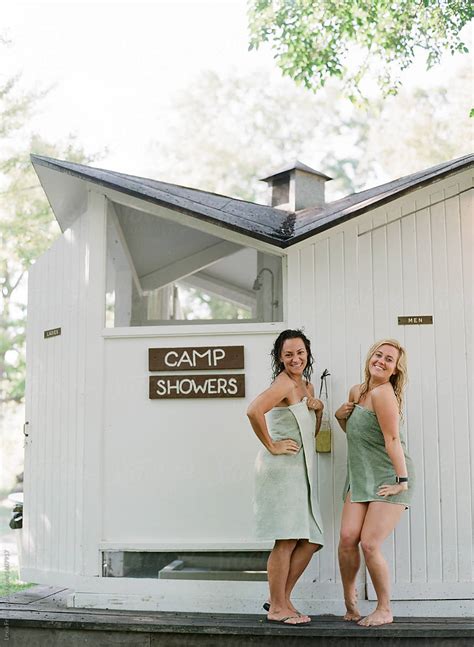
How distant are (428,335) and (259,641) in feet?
7.09

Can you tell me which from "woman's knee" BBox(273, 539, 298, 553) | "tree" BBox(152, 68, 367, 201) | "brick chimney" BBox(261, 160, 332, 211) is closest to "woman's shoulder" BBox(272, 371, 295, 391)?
"woman's knee" BBox(273, 539, 298, 553)

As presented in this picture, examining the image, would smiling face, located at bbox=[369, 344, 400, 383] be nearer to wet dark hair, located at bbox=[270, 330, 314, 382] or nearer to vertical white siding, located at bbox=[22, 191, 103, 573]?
wet dark hair, located at bbox=[270, 330, 314, 382]

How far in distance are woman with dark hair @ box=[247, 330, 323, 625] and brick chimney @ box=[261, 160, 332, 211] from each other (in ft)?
8.61

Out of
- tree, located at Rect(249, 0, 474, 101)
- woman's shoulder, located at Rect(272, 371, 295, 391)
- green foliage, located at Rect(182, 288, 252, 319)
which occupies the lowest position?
woman's shoulder, located at Rect(272, 371, 295, 391)

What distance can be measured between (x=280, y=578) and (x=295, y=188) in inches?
144

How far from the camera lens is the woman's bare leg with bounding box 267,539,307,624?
4781 millimetres

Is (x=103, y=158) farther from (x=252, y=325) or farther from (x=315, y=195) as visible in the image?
(x=252, y=325)

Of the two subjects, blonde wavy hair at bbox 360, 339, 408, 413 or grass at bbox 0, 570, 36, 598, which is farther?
grass at bbox 0, 570, 36, 598

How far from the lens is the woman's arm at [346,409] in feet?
16.3

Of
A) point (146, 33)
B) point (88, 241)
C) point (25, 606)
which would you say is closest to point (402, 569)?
point (25, 606)

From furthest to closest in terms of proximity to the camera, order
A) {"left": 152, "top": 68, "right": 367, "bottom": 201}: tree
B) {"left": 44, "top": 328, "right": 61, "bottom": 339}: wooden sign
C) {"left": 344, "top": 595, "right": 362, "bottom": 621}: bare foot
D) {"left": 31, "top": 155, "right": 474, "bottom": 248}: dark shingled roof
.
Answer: {"left": 152, "top": 68, "right": 367, "bottom": 201}: tree, {"left": 44, "top": 328, "right": 61, "bottom": 339}: wooden sign, {"left": 31, "top": 155, "right": 474, "bottom": 248}: dark shingled roof, {"left": 344, "top": 595, "right": 362, "bottom": 621}: bare foot

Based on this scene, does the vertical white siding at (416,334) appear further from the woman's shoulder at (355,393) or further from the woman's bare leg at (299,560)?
the woman's bare leg at (299,560)

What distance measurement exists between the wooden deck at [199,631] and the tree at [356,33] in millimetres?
12724

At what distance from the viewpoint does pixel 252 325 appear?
547 centimetres
